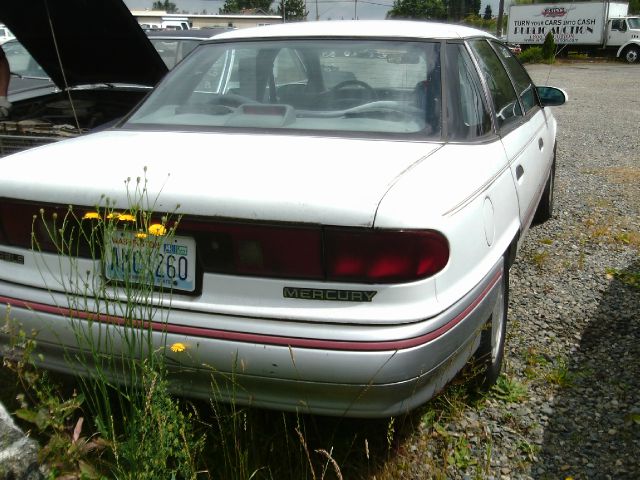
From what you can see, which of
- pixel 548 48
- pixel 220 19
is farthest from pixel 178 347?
pixel 220 19

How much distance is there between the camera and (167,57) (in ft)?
23.2

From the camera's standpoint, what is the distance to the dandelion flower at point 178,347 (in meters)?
2.10

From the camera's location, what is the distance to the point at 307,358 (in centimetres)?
204

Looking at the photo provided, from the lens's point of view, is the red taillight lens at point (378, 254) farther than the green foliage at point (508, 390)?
No

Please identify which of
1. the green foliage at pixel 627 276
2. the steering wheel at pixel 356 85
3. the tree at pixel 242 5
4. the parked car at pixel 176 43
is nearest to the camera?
the steering wheel at pixel 356 85

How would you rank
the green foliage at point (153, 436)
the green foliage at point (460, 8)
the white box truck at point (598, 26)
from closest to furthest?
the green foliage at point (153, 436) → the white box truck at point (598, 26) → the green foliage at point (460, 8)

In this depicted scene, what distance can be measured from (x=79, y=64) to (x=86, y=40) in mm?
401

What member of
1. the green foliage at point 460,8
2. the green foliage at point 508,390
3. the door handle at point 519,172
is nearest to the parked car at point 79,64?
the door handle at point 519,172

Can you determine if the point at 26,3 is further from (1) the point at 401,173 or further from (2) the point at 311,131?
(1) the point at 401,173

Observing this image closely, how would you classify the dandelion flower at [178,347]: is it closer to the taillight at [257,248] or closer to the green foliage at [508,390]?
the taillight at [257,248]

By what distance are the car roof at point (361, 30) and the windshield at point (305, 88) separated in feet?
0.19

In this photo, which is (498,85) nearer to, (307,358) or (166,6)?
(307,358)

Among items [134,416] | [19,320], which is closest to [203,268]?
[134,416]

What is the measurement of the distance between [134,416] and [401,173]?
43.1 inches
